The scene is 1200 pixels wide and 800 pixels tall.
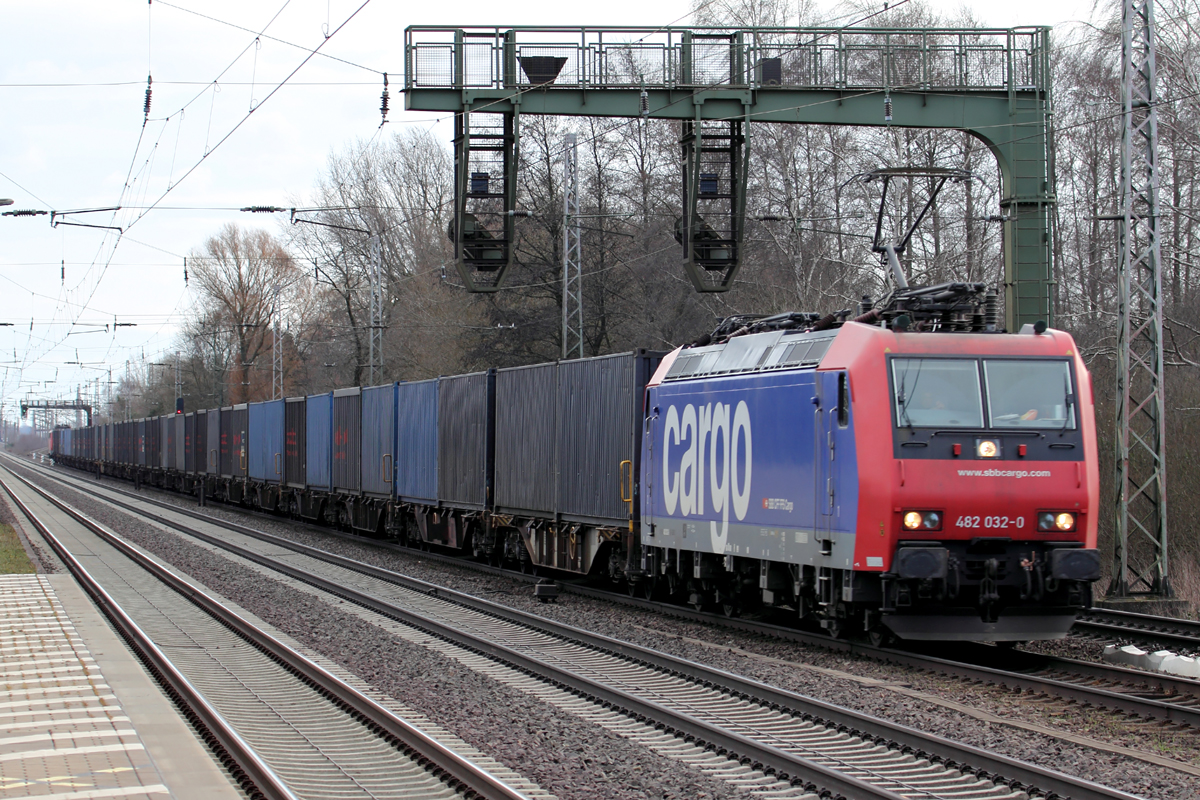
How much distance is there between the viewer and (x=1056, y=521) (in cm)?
1088

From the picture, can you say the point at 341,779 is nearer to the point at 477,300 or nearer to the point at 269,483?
the point at 269,483

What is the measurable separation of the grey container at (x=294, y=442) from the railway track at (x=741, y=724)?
60.4 ft

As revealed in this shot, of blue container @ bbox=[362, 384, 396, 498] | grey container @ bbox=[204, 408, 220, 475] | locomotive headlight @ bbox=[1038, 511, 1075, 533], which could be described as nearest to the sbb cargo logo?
locomotive headlight @ bbox=[1038, 511, 1075, 533]

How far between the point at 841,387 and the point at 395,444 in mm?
16190

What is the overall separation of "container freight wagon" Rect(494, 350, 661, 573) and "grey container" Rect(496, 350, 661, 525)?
14 mm

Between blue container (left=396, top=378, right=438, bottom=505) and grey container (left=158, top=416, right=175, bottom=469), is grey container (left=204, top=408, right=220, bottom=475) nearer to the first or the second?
grey container (left=158, top=416, right=175, bottom=469)

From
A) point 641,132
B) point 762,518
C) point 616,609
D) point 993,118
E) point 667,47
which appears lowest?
point 616,609

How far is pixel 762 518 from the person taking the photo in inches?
489

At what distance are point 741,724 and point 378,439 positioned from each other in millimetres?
19036

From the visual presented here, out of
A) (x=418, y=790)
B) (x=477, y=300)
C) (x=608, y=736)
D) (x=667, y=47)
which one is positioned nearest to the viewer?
(x=418, y=790)

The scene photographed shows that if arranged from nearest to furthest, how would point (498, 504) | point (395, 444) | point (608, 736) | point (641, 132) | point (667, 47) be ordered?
point (608, 736) → point (667, 47) → point (498, 504) → point (395, 444) → point (641, 132)

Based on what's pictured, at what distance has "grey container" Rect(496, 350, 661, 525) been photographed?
15.8 meters

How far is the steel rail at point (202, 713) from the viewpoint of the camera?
23.3 ft

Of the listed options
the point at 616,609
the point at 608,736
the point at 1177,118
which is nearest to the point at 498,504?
the point at 616,609
